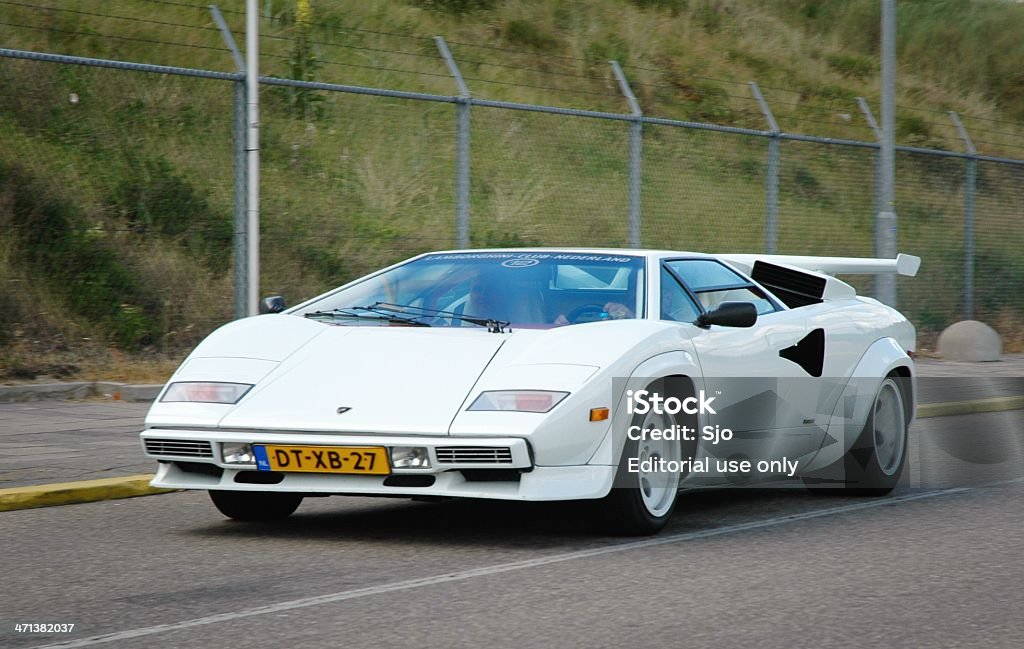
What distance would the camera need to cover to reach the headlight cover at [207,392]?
20.7ft

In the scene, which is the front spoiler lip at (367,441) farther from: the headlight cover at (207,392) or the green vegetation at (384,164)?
the green vegetation at (384,164)

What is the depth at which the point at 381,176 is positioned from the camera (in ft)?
55.0

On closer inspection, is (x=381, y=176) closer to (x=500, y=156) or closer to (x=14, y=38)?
(x=500, y=156)

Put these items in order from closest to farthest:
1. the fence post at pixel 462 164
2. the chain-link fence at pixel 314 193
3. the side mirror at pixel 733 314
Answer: the side mirror at pixel 733 314 → the chain-link fence at pixel 314 193 → the fence post at pixel 462 164

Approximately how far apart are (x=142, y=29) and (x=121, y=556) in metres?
16.1

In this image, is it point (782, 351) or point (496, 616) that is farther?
point (782, 351)

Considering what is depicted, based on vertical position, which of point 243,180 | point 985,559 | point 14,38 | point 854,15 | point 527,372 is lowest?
point 985,559

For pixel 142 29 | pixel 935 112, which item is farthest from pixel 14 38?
pixel 935 112

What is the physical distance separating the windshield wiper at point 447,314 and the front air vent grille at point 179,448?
49.6 inches

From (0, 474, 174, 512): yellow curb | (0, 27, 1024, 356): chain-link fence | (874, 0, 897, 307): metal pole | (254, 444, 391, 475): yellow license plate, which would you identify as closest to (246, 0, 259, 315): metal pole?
(0, 27, 1024, 356): chain-link fence

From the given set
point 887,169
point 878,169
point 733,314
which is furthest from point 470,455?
point 878,169

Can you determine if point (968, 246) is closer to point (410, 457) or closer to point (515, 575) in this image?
point (410, 457)

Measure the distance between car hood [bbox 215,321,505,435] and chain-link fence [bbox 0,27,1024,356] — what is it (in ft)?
20.7

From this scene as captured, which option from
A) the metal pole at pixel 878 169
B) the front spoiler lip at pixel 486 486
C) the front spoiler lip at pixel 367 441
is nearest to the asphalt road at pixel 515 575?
the front spoiler lip at pixel 486 486
